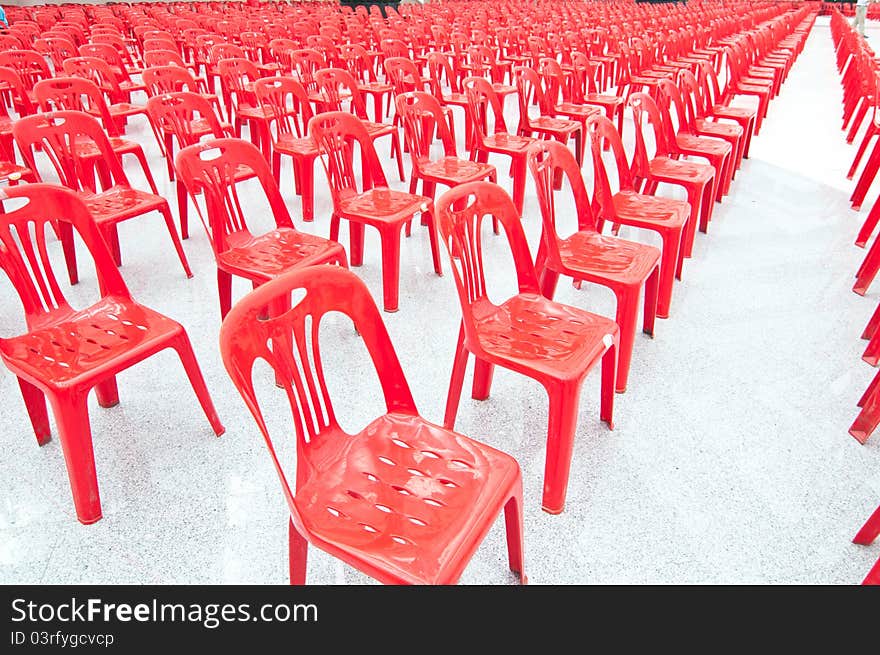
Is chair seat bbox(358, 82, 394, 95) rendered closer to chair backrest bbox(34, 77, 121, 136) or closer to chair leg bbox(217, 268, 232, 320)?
chair backrest bbox(34, 77, 121, 136)

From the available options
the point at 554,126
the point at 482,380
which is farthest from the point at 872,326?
the point at 554,126

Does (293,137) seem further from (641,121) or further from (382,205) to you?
(641,121)

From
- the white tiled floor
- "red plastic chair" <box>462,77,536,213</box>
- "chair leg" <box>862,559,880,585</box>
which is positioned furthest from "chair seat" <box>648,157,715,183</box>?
"chair leg" <box>862,559,880,585</box>

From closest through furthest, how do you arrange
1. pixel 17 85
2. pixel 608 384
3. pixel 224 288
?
pixel 608 384
pixel 224 288
pixel 17 85

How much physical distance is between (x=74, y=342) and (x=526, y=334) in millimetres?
1488

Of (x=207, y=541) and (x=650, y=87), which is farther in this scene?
(x=650, y=87)

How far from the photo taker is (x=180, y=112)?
3.71 metres

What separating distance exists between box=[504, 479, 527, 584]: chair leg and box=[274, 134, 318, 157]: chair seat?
9.85 feet

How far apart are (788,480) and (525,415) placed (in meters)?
0.93

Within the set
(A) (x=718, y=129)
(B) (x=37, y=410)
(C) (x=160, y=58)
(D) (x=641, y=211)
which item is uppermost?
(C) (x=160, y=58)

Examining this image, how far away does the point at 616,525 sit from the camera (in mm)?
1832
